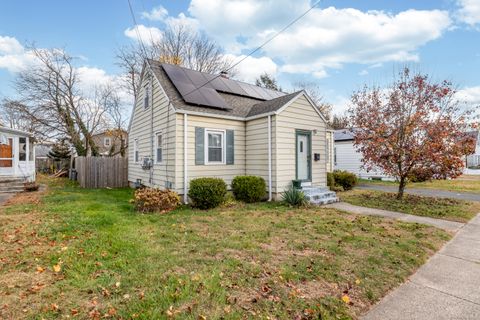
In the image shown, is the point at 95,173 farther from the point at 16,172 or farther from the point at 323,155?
the point at 323,155

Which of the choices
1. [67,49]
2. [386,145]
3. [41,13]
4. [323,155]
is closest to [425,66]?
[386,145]

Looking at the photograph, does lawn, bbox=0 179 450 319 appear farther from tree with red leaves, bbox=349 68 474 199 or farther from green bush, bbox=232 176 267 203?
tree with red leaves, bbox=349 68 474 199

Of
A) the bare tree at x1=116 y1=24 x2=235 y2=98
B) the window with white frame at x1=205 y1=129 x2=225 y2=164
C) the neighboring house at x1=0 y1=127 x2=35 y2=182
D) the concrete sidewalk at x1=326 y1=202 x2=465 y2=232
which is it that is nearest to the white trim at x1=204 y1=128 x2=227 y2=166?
the window with white frame at x1=205 y1=129 x2=225 y2=164

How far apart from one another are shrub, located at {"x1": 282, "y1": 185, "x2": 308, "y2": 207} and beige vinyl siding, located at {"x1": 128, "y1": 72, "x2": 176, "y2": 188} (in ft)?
13.3

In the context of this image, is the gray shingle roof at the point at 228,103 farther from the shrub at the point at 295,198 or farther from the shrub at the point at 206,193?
the shrub at the point at 295,198

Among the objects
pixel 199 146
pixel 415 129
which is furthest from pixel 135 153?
pixel 415 129

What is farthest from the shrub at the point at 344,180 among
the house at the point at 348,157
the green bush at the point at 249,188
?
the house at the point at 348,157

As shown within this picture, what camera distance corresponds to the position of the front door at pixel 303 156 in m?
10.1

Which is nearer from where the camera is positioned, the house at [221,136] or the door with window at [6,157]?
the house at [221,136]

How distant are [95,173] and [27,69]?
1148 cm

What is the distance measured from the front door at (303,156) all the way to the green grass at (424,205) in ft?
6.01

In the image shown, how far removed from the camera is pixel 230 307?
9.14 feet

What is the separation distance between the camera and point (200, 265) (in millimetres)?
3828

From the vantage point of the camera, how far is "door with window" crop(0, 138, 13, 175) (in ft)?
45.0
